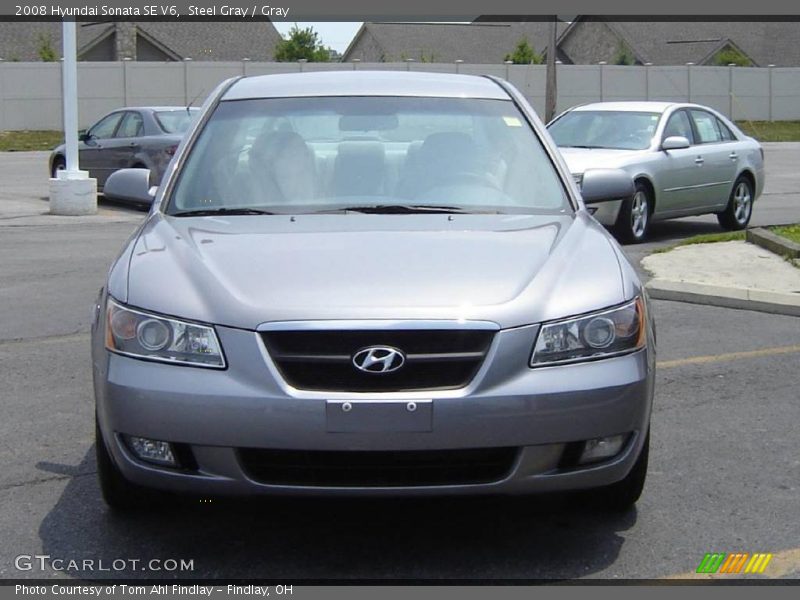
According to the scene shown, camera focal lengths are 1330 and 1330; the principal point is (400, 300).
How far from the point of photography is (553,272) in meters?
4.39

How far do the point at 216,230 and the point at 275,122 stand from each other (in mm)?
954

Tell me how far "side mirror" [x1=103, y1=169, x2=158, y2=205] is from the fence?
37.1 metres

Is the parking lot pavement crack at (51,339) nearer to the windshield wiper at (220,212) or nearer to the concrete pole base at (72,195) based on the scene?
the windshield wiper at (220,212)

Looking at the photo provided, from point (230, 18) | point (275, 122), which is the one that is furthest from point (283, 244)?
point (230, 18)

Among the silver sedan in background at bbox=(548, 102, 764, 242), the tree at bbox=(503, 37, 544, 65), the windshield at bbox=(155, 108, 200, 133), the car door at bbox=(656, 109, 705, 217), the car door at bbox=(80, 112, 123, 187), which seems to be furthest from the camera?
the tree at bbox=(503, 37, 544, 65)

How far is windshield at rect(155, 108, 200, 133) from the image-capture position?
18953mm

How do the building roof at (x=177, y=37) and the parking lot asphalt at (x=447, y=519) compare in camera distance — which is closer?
the parking lot asphalt at (x=447, y=519)

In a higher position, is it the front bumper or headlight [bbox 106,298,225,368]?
headlight [bbox 106,298,225,368]

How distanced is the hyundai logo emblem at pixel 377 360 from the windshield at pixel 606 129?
1084 cm

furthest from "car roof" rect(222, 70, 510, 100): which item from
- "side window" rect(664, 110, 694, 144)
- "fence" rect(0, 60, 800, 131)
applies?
"fence" rect(0, 60, 800, 131)

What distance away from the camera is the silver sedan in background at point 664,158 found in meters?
13.9

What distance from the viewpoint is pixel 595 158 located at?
45.3 feet

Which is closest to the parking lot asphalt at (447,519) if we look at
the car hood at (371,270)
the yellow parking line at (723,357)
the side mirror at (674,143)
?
the yellow parking line at (723,357)

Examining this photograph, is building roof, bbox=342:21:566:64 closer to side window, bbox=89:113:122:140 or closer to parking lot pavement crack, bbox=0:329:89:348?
side window, bbox=89:113:122:140
